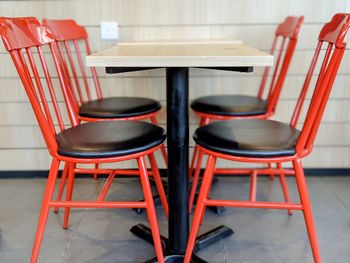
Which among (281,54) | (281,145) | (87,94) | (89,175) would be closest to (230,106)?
(281,54)

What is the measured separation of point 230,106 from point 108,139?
826 millimetres

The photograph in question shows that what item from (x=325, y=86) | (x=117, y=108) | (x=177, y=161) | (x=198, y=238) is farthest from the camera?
(x=117, y=108)

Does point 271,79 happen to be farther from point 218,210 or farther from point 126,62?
point 126,62

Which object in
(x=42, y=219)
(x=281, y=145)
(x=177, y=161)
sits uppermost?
(x=281, y=145)

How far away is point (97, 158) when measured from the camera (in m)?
1.36

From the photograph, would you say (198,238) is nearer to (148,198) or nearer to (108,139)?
(148,198)

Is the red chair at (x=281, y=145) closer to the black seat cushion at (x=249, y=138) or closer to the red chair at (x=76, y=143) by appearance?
the black seat cushion at (x=249, y=138)

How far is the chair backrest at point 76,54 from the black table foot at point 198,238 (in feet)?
2.69

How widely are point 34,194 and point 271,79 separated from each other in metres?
1.67

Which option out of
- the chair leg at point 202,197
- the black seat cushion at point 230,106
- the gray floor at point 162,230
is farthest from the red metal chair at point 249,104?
the chair leg at point 202,197

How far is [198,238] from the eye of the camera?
173 centimetres

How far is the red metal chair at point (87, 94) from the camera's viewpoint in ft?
6.38

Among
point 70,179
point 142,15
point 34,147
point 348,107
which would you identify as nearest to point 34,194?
point 34,147

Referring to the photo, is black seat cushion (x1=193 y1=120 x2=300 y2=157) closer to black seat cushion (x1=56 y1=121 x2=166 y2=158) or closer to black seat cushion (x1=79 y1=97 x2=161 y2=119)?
black seat cushion (x1=56 y1=121 x2=166 y2=158)
